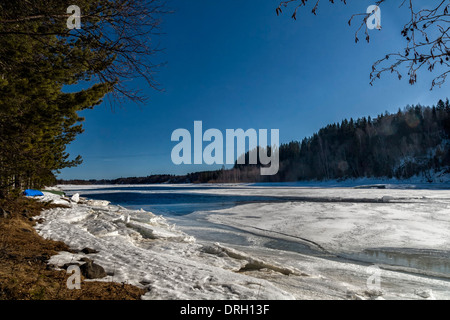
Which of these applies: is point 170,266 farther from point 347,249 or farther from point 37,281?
point 347,249

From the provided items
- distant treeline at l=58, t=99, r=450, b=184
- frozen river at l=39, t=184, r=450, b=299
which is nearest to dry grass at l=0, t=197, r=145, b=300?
frozen river at l=39, t=184, r=450, b=299

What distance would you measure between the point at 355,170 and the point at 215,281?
87.3 m

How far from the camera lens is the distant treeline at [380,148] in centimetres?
7019

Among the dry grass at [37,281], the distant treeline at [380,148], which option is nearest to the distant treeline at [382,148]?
the distant treeline at [380,148]

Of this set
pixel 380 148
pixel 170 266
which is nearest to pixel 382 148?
pixel 380 148

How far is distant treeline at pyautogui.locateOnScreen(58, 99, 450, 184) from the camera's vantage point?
230 ft

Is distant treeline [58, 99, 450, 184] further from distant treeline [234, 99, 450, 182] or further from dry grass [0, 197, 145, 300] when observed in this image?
dry grass [0, 197, 145, 300]

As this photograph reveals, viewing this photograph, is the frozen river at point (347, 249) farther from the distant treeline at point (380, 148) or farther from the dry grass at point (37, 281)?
the distant treeline at point (380, 148)

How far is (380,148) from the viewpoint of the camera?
7988 cm

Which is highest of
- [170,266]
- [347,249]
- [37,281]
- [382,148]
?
[382,148]

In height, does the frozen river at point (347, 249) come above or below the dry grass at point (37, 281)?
below
